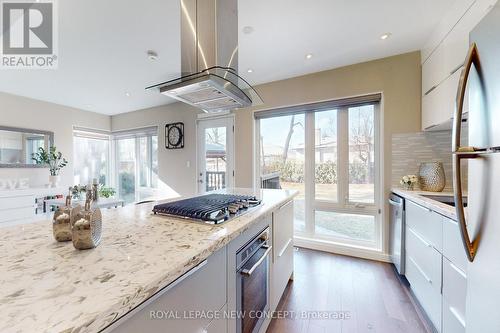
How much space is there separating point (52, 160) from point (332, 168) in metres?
5.05

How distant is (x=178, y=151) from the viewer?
417 centimetres

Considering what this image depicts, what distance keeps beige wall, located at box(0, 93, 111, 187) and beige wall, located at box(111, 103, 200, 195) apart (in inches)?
47.8

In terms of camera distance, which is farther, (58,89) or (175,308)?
(58,89)

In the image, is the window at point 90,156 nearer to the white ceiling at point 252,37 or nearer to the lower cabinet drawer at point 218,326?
the white ceiling at point 252,37

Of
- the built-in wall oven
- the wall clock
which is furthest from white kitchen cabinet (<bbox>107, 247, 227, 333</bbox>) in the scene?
the wall clock

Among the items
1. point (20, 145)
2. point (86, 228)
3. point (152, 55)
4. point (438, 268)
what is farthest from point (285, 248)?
point (20, 145)

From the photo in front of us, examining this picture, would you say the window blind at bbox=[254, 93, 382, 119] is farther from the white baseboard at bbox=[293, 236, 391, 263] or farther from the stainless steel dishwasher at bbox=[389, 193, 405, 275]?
the white baseboard at bbox=[293, 236, 391, 263]

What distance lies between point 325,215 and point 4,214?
482cm

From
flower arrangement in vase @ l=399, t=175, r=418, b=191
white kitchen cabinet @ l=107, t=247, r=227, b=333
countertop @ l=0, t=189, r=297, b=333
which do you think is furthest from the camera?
flower arrangement in vase @ l=399, t=175, r=418, b=191

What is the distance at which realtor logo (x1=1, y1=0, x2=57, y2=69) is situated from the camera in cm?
170

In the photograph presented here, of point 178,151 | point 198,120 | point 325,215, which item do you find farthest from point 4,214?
point 325,215

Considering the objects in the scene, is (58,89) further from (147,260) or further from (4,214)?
(147,260)

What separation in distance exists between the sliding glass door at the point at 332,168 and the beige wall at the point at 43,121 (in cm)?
416

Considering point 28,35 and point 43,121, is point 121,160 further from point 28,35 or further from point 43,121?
point 28,35
